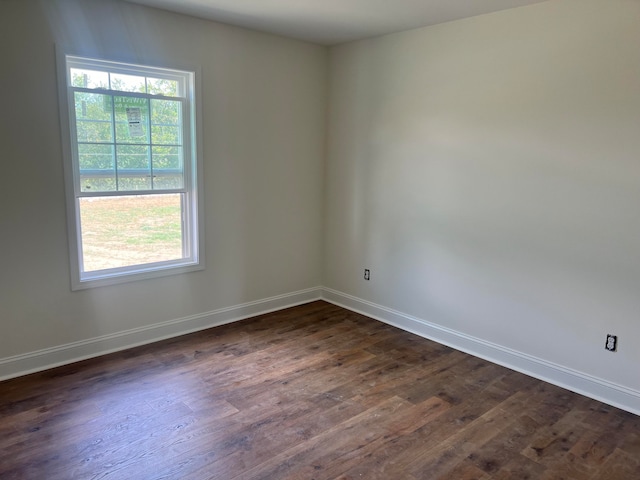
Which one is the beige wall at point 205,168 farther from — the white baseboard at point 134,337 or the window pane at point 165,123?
the window pane at point 165,123

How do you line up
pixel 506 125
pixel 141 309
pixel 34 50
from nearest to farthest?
pixel 34 50 < pixel 506 125 < pixel 141 309

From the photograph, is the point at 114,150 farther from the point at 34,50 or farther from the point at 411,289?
the point at 411,289

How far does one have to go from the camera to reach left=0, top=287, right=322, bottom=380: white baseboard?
10.3ft

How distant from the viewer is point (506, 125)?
130 inches

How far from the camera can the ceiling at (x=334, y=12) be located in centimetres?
310

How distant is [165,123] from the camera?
142 inches

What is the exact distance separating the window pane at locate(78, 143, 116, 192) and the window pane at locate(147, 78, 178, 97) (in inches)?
22.0

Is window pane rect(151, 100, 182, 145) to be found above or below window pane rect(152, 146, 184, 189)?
above

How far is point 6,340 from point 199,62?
2.43m

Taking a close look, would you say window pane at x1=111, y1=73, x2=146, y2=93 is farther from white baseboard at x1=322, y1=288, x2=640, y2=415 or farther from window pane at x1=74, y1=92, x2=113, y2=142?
white baseboard at x1=322, y1=288, x2=640, y2=415

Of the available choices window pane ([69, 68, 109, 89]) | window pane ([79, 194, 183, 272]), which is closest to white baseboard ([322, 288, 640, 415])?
window pane ([79, 194, 183, 272])

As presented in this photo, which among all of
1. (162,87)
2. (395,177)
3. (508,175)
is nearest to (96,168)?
(162,87)

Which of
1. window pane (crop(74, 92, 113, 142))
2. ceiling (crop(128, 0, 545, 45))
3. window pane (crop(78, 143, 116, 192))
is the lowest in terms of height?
window pane (crop(78, 143, 116, 192))

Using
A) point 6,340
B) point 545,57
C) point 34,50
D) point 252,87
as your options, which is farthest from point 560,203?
point 6,340
